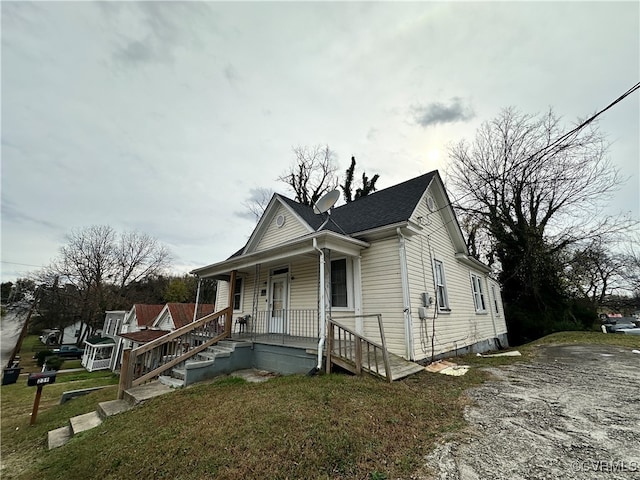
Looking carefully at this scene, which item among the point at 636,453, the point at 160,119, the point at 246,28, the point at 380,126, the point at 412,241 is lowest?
the point at 636,453

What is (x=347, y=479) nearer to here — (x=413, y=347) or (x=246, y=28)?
(x=413, y=347)

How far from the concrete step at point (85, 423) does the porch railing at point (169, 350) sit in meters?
0.59

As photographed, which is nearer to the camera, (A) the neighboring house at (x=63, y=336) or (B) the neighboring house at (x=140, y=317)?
(B) the neighboring house at (x=140, y=317)

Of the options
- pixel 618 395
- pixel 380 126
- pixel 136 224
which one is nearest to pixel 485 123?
pixel 380 126

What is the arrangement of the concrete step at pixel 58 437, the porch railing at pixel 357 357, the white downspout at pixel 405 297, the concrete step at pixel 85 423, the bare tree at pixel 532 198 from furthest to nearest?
the bare tree at pixel 532 198, the white downspout at pixel 405 297, the porch railing at pixel 357 357, the concrete step at pixel 85 423, the concrete step at pixel 58 437

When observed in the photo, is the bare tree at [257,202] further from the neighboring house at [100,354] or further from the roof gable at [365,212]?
the neighboring house at [100,354]

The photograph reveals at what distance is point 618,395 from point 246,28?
41.0ft

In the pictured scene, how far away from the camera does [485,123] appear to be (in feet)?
55.2

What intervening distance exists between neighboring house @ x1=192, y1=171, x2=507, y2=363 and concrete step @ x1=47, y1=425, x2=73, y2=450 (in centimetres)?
423

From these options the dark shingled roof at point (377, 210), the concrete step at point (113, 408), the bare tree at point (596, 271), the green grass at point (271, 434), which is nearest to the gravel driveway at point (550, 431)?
the green grass at point (271, 434)

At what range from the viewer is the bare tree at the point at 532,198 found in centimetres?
1405

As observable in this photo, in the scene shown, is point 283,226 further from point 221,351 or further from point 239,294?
point 221,351

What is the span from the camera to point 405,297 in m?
7.03

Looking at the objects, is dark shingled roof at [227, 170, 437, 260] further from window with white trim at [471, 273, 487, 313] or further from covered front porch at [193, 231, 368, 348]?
window with white trim at [471, 273, 487, 313]
